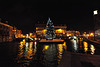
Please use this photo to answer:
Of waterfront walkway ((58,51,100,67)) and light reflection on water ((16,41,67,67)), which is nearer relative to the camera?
waterfront walkway ((58,51,100,67))

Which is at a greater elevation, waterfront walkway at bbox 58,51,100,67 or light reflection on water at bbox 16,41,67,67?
waterfront walkway at bbox 58,51,100,67

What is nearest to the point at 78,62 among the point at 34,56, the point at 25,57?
the point at 34,56

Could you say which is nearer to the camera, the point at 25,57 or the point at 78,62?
the point at 78,62

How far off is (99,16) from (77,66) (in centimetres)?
3499

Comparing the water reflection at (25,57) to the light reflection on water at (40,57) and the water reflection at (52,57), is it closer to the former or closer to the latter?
the light reflection on water at (40,57)

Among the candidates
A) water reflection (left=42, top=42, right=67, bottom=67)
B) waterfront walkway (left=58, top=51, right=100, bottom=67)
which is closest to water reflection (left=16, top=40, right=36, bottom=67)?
water reflection (left=42, top=42, right=67, bottom=67)

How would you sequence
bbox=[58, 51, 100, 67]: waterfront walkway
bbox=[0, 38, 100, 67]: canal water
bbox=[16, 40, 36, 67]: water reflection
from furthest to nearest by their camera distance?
bbox=[16, 40, 36, 67]: water reflection < bbox=[0, 38, 100, 67]: canal water < bbox=[58, 51, 100, 67]: waterfront walkway

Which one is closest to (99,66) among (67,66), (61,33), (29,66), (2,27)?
(67,66)

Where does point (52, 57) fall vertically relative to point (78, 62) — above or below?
below

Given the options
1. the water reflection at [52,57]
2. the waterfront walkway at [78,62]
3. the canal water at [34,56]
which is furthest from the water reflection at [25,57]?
the waterfront walkway at [78,62]

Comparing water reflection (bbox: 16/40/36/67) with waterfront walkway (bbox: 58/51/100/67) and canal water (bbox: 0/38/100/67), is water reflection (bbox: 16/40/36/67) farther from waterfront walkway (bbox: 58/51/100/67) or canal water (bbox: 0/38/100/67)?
waterfront walkway (bbox: 58/51/100/67)

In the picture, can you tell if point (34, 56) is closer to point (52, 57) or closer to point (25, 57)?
point (25, 57)

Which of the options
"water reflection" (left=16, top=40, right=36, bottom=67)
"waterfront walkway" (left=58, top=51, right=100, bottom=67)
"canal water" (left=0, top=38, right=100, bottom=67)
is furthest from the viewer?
"water reflection" (left=16, top=40, right=36, bottom=67)

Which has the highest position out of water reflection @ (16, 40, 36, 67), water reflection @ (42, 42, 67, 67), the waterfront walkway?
the waterfront walkway
